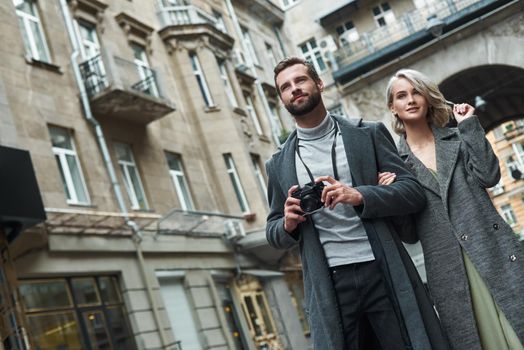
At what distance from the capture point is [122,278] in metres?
17.0

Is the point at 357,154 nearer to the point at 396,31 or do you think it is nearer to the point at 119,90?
the point at 119,90

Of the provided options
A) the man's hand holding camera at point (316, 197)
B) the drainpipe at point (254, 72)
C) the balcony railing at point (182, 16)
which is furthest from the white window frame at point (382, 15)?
the man's hand holding camera at point (316, 197)

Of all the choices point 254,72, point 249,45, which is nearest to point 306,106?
point 254,72

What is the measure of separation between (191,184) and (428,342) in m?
19.3

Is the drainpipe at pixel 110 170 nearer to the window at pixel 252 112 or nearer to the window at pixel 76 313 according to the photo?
the window at pixel 76 313

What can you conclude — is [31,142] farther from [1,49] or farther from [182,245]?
[182,245]

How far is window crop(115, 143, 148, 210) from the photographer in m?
19.0

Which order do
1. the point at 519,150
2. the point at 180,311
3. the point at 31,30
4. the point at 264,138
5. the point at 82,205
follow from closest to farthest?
1. the point at 82,205
2. the point at 31,30
3. the point at 180,311
4. the point at 264,138
5. the point at 519,150

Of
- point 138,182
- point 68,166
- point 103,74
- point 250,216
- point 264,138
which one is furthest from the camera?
point 264,138

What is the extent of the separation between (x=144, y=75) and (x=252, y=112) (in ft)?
29.2

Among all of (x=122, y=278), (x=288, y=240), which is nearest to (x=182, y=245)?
(x=122, y=278)

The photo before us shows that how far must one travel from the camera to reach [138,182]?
1970 centimetres

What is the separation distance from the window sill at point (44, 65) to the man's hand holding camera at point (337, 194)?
48.0ft

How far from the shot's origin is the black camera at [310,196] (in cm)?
346
